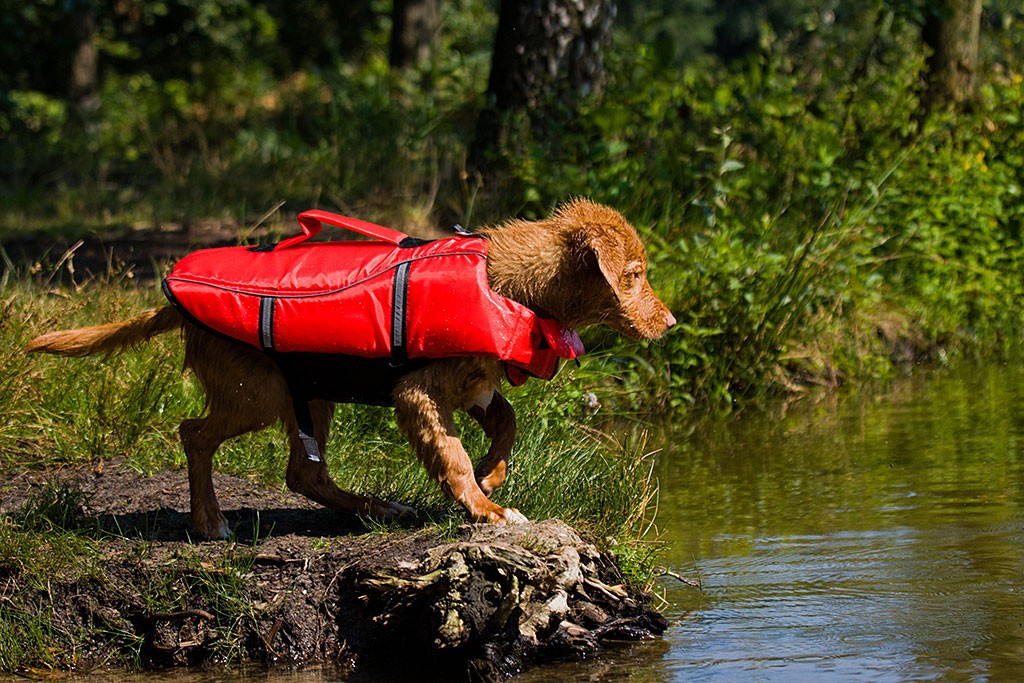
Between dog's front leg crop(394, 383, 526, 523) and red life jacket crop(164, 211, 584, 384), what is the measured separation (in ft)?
0.54

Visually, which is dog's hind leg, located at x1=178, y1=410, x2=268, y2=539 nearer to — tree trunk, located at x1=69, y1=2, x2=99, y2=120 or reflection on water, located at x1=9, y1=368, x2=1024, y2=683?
reflection on water, located at x1=9, y1=368, x2=1024, y2=683

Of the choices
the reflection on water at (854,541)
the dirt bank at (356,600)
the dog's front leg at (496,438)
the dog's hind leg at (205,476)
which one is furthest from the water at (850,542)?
the dog's hind leg at (205,476)

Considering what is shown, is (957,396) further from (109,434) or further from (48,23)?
(48,23)

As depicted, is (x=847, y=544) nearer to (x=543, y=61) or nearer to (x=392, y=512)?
(x=392, y=512)

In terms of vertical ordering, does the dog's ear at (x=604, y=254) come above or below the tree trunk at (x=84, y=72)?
above

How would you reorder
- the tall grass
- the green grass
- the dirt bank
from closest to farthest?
the dirt bank < the green grass < the tall grass

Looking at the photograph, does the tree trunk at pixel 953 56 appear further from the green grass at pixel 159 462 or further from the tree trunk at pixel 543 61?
the green grass at pixel 159 462

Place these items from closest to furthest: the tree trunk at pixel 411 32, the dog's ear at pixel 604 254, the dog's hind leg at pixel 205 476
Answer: the dog's ear at pixel 604 254 < the dog's hind leg at pixel 205 476 < the tree trunk at pixel 411 32

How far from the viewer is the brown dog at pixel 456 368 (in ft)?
16.2

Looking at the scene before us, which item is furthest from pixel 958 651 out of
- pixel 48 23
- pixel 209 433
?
pixel 48 23

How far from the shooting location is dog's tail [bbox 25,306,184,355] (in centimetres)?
527

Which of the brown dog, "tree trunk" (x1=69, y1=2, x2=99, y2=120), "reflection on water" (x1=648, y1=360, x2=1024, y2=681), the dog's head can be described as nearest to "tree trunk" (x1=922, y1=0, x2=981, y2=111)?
"reflection on water" (x1=648, y1=360, x2=1024, y2=681)

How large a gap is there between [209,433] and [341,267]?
86 cm

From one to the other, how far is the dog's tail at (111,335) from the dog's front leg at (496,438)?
1.29m
